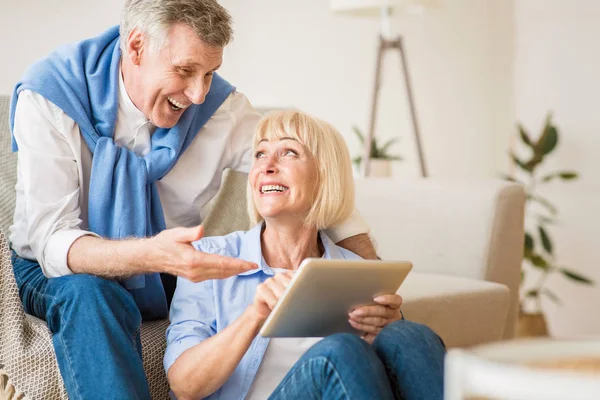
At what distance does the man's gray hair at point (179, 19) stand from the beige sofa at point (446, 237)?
1.59 ft

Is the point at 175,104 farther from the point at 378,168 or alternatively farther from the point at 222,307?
the point at 378,168

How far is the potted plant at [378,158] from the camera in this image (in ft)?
11.3

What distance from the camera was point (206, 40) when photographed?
1.68 metres

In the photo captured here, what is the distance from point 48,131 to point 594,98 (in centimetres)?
277

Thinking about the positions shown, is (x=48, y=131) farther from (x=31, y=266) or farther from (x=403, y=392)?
(x=403, y=392)

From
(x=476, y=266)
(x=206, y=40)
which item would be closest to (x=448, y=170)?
(x=476, y=266)

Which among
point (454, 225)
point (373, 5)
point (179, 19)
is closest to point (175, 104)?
point (179, 19)

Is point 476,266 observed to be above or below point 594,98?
below

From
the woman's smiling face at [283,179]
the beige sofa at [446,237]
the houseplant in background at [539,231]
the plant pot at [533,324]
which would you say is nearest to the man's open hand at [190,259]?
the woman's smiling face at [283,179]

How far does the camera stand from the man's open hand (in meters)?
1.34

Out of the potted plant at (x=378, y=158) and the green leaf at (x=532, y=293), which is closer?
the potted plant at (x=378, y=158)

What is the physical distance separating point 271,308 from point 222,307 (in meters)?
0.20

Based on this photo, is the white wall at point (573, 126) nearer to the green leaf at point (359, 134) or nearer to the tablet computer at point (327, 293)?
the green leaf at point (359, 134)

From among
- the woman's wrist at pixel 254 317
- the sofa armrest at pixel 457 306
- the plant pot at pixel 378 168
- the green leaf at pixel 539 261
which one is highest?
the woman's wrist at pixel 254 317
